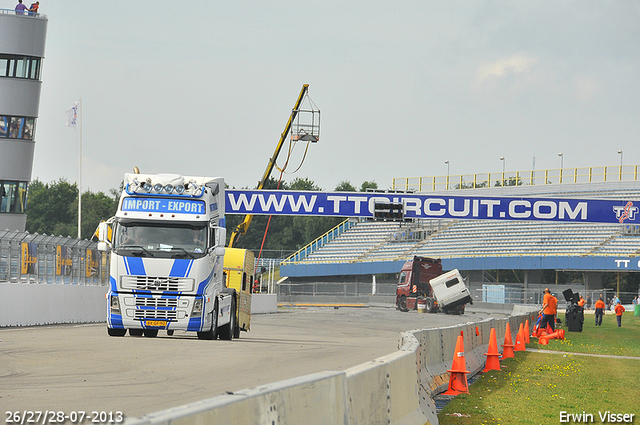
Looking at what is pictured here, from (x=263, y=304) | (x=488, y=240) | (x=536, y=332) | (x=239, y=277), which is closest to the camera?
(x=239, y=277)

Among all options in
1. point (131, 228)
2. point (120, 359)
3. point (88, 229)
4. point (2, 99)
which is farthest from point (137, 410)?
point (88, 229)

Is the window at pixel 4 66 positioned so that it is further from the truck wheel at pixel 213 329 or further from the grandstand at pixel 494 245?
the grandstand at pixel 494 245

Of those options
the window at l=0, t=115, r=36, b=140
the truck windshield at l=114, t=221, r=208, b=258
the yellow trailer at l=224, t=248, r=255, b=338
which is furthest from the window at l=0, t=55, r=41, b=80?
the truck windshield at l=114, t=221, r=208, b=258

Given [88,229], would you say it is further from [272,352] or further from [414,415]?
[414,415]

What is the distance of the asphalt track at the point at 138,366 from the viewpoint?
369 inches

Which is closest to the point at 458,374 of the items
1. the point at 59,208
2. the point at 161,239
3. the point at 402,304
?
the point at 161,239

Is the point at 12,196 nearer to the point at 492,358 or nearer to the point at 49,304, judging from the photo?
the point at 49,304

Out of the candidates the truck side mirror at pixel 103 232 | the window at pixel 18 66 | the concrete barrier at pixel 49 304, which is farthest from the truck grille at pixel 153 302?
the window at pixel 18 66

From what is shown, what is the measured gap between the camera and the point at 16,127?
46.0 m

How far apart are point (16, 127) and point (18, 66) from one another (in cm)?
334

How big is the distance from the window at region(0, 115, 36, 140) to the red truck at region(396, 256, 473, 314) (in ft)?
81.5

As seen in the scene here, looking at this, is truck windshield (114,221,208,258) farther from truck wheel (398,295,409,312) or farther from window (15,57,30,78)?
truck wheel (398,295,409,312)

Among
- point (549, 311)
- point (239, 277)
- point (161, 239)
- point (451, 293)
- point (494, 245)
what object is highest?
point (494, 245)

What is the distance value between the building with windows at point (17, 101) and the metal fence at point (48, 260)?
A: 1850cm
